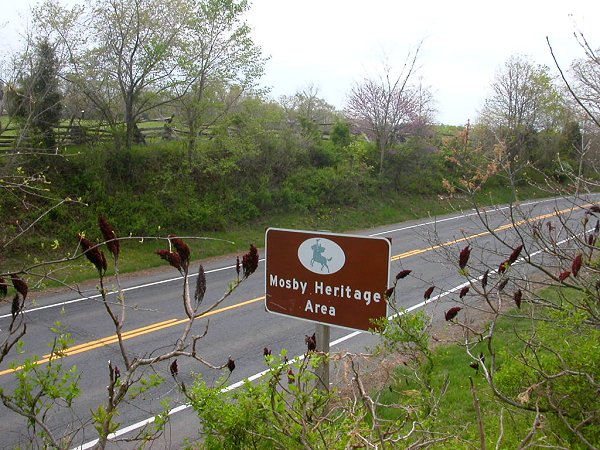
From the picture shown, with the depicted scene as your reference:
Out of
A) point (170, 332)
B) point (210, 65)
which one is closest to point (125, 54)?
point (210, 65)

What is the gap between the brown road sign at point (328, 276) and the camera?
3.58 metres

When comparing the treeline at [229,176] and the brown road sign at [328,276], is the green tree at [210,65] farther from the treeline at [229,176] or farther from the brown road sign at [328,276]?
the brown road sign at [328,276]

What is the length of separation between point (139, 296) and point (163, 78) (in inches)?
371

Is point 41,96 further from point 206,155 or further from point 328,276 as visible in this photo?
point 328,276

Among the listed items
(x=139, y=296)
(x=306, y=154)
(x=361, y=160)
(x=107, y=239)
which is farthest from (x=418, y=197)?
(x=107, y=239)

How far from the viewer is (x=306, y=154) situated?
2736 centimetres

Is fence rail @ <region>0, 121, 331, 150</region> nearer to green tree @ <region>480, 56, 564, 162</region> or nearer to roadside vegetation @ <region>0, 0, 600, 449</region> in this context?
roadside vegetation @ <region>0, 0, 600, 449</region>

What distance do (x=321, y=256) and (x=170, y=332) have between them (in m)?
7.84

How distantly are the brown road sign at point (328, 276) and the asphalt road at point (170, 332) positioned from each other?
195 cm

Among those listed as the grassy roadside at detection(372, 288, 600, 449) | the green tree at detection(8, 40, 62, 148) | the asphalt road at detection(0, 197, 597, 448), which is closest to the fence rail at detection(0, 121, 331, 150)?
the green tree at detection(8, 40, 62, 148)

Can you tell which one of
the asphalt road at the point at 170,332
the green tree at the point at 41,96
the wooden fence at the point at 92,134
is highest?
the green tree at the point at 41,96

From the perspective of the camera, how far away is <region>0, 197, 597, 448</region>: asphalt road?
7.25 meters

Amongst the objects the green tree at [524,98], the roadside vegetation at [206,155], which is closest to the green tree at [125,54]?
the roadside vegetation at [206,155]

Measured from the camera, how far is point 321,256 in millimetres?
3756
